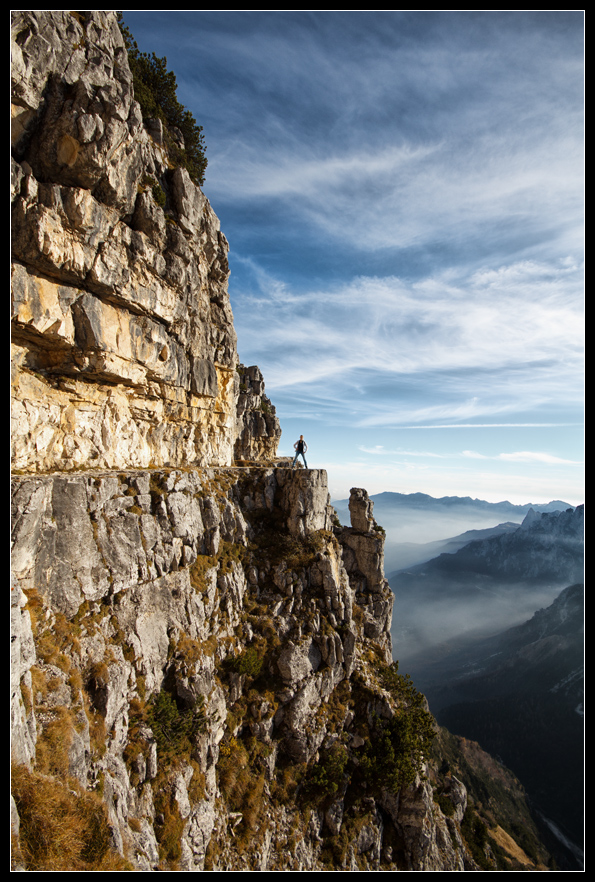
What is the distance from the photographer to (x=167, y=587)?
78.1ft

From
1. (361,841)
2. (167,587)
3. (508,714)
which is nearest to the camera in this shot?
(167,587)

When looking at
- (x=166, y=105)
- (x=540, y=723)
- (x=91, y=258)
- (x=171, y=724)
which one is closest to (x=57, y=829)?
(x=171, y=724)

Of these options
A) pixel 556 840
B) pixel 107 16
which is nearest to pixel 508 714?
pixel 556 840

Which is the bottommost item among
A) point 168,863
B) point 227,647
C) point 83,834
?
point 168,863

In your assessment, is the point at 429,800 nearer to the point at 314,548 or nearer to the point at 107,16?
the point at 314,548

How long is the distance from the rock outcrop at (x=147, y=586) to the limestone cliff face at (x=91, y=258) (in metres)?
0.14

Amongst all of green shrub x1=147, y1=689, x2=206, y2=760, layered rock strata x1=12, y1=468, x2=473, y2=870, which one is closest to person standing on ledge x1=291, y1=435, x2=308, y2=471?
layered rock strata x1=12, y1=468, x2=473, y2=870

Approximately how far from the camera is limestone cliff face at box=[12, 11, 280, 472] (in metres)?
21.1

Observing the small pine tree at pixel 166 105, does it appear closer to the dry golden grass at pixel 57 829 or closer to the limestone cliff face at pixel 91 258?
the limestone cliff face at pixel 91 258

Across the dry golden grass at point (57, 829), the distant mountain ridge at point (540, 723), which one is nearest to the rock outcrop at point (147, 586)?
the dry golden grass at point (57, 829)

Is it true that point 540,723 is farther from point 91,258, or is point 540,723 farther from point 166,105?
point 166,105

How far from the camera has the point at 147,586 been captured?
882 inches

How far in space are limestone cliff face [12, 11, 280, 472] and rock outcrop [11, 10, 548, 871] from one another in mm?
141
